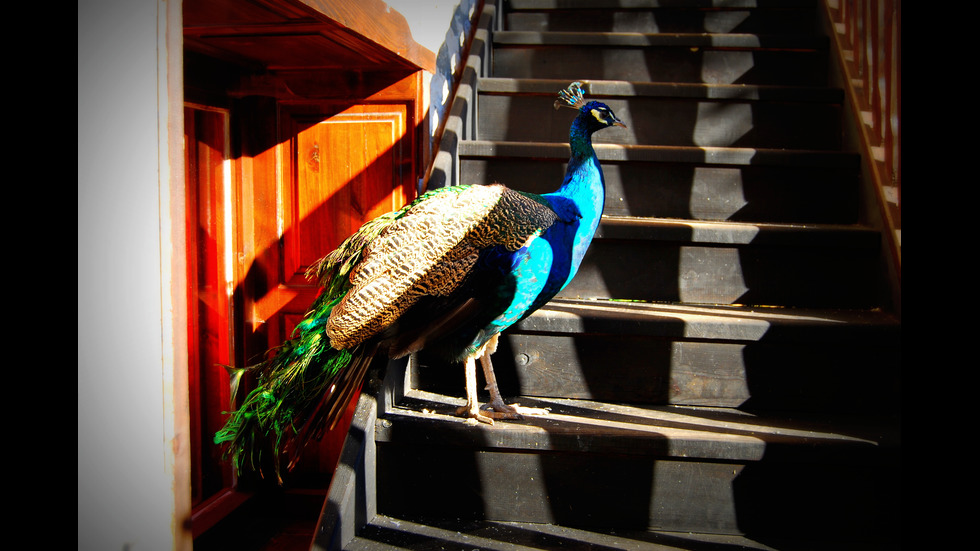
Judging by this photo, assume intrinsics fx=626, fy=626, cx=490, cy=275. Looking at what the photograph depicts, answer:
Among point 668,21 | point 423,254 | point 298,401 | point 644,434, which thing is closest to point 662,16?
point 668,21

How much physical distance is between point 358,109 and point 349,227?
45 centimetres

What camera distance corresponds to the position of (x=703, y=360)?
5.70 feet

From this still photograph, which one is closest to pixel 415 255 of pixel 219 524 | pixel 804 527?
pixel 804 527

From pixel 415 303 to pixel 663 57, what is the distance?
1815mm

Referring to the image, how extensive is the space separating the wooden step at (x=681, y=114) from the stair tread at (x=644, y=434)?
1.20m

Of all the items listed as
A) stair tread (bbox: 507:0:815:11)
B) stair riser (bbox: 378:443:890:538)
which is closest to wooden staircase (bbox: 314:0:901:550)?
stair riser (bbox: 378:443:890:538)

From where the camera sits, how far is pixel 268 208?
2428 mm

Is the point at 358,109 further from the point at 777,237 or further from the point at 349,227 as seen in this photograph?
the point at 777,237

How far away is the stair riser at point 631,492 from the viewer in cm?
144

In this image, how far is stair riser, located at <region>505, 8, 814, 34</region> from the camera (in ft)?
9.27

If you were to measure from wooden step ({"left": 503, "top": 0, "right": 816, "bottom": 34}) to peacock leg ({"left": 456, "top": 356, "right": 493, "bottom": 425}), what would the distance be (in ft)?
6.47

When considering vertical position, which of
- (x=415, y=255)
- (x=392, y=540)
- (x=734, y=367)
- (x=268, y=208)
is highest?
(x=268, y=208)

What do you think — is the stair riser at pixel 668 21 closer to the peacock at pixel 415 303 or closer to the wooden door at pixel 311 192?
the wooden door at pixel 311 192

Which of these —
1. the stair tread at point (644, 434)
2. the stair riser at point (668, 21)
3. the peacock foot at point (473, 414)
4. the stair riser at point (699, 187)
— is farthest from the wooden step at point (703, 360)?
the stair riser at point (668, 21)
